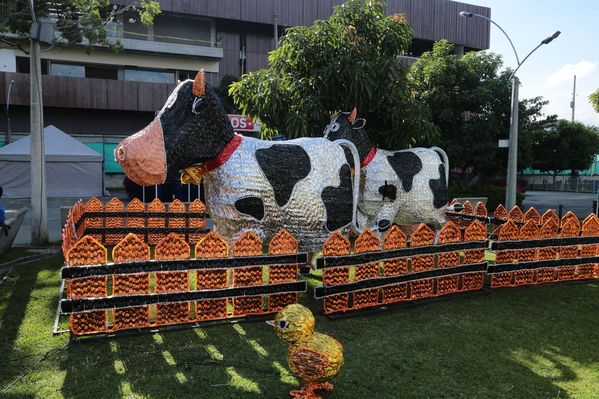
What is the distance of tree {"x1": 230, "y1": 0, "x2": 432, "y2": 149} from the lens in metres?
7.49

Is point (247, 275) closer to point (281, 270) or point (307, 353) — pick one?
point (281, 270)

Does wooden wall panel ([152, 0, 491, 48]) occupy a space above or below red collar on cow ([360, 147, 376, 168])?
above

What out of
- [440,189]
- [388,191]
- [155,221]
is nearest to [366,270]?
[388,191]

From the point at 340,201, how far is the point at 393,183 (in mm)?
1652

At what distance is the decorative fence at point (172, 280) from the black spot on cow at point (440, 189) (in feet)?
9.88

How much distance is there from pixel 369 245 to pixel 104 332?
286 cm

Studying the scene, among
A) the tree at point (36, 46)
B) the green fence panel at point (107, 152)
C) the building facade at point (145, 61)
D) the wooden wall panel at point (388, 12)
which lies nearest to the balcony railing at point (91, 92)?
the building facade at point (145, 61)

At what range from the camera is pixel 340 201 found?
517 centimetres

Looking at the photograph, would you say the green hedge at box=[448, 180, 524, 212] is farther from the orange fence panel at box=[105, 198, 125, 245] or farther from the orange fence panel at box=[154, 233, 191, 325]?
the orange fence panel at box=[154, 233, 191, 325]

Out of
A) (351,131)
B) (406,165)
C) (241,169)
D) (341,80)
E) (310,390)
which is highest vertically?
(341,80)

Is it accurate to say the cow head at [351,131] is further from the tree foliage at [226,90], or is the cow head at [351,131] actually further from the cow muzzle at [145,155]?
the tree foliage at [226,90]

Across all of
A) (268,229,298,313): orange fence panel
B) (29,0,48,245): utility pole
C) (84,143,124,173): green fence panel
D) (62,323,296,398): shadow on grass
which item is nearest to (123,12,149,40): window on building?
(84,143,124,173): green fence panel

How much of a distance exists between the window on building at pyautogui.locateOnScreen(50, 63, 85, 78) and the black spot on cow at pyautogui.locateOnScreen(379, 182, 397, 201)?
72.3 feet

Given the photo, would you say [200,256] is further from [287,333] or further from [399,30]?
[399,30]
